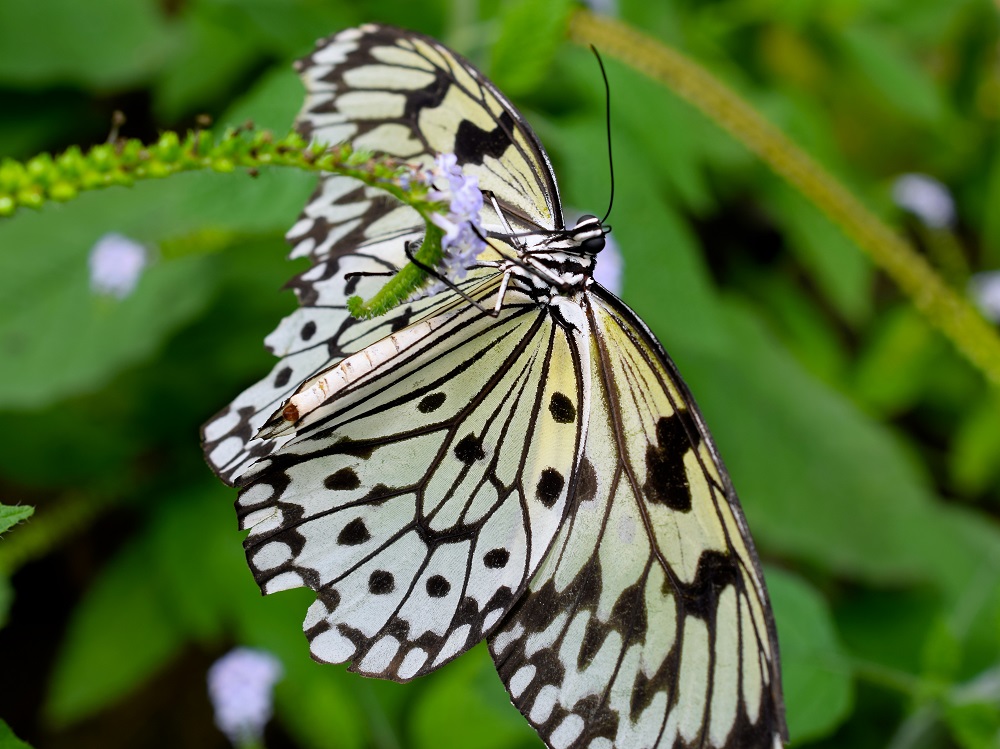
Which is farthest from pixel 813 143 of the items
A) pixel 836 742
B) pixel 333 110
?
pixel 333 110

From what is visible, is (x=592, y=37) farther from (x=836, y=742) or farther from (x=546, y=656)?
(x=836, y=742)

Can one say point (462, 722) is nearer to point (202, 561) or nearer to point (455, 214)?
point (202, 561)

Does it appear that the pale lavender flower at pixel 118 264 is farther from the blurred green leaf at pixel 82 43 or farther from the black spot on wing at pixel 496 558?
the black spot on wing at pixel 496 558

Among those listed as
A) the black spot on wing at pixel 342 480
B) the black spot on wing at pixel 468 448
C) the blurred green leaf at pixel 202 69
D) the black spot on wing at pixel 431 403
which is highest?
the blurred green leaf at pixel 202 69

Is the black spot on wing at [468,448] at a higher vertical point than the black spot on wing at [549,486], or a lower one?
higher

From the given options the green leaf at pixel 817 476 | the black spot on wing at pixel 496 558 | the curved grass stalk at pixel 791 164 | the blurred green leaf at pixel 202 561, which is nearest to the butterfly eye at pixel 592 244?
the black spot on wing at pixel 496 558

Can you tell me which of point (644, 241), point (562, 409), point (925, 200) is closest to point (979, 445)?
point (925, 200)

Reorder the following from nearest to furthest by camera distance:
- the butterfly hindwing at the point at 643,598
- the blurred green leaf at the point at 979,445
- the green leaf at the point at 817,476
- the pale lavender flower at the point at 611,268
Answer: the butterfly hindwing at the point at 643,598
the pale lavender flower at the point at 611,268
the green leaf at the point at 817,476
the blurred green leaf at the point at 979,445
